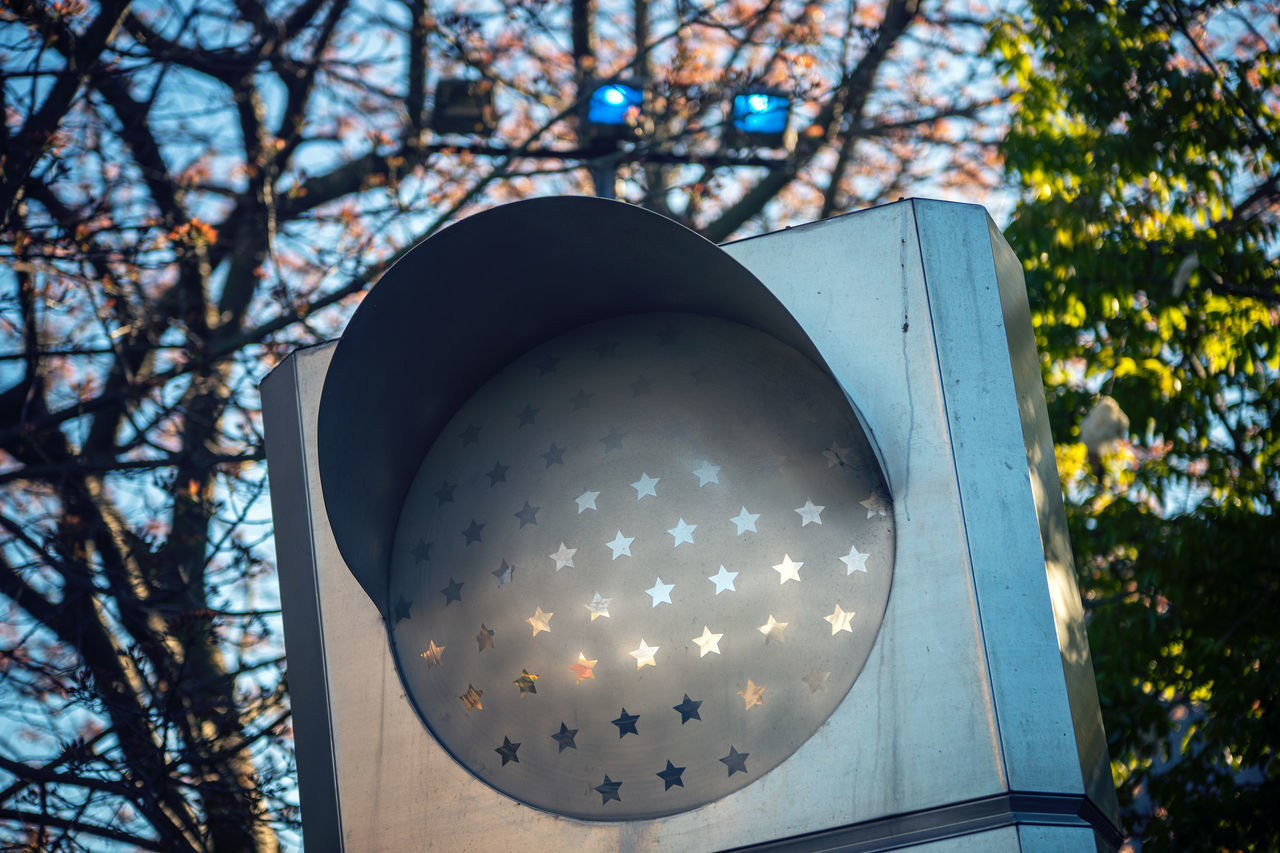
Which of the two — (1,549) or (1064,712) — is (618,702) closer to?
(1064,712)

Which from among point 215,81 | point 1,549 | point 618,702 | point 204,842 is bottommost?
point 618,702

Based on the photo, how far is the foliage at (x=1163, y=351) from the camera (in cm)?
573

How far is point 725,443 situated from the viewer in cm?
316

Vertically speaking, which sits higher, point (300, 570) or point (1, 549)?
point (1, 549)

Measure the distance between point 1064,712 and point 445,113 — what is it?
6.93m

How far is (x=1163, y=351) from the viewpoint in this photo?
6785 mm

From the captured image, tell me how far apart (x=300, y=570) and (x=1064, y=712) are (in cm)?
226

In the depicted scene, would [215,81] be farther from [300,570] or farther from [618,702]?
[618,702]

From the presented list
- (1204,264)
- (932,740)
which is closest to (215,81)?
(1204,264)

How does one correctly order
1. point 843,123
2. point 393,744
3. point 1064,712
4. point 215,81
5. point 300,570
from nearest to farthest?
point 1064,712, point 393,744, point 300,570, point 215,81, point 843,123

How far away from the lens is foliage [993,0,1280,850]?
18.8 ft

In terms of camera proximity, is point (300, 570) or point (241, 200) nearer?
point (300, 570)

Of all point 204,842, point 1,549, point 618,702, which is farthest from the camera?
point 1,549

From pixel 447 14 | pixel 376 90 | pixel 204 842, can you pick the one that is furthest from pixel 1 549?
pixel 447 14
